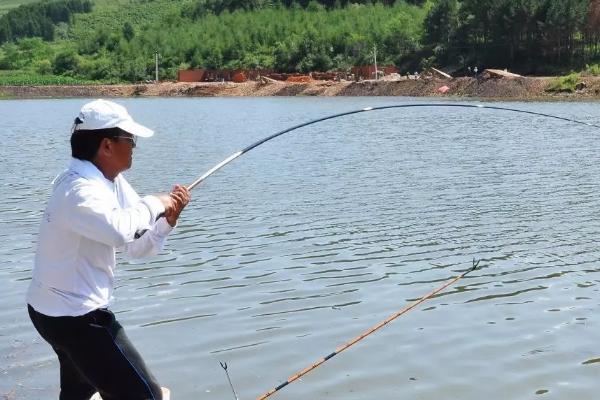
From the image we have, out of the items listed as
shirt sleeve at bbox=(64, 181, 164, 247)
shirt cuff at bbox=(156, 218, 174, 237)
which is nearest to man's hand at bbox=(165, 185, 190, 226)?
shirt cuff at bbox=(156, 218, 174, 237)

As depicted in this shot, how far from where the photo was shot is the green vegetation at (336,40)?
83.3 meters

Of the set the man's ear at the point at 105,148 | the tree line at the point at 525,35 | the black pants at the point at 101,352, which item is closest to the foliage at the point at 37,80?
the tree line at the point at 525,35

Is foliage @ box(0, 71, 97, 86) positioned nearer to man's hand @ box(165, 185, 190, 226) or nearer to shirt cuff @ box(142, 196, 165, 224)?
man's hand @ box(165, 185, 190, 226)

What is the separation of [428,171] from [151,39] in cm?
14842

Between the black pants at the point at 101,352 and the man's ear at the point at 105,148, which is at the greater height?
the man's ear at the point at 105,148

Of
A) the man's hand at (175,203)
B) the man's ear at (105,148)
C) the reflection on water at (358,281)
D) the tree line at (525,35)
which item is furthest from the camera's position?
the tree line at (525,35)

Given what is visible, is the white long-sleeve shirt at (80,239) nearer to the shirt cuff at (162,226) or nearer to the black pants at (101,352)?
the black pants at (101,352)

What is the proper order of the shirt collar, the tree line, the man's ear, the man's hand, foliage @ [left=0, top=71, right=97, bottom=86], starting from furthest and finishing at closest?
foliage @ [left=0, top=71, right=97, bottom=86] < the tree line < the man's hand < the man's ear < the shirt collar

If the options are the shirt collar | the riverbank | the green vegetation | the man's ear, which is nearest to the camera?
the shirt collar

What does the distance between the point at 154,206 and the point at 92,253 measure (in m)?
0.39

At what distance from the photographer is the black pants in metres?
4.39

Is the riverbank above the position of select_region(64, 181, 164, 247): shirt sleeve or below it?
below

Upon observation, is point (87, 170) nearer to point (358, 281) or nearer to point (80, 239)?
point (80, 239)

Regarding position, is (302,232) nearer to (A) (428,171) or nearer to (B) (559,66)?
(A) (428,171)
